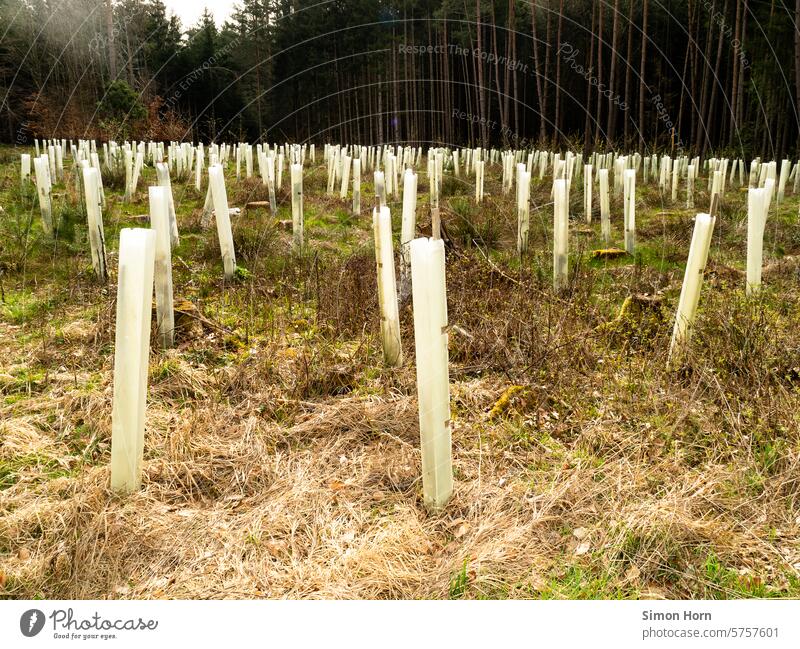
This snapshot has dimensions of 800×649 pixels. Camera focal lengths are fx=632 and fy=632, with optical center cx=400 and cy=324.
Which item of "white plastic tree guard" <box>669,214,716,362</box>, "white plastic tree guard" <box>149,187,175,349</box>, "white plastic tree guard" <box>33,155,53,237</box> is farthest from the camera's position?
"white plastic tree guard" <box>33,155,53,237</box>

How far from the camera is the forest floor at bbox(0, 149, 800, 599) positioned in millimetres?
2588

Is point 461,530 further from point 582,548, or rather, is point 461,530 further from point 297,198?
point 297,198

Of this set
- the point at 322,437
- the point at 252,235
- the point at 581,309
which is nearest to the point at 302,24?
the point at 252,235

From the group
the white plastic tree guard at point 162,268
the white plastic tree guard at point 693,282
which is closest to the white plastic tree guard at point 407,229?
the white plastic tree guard at point 162,268

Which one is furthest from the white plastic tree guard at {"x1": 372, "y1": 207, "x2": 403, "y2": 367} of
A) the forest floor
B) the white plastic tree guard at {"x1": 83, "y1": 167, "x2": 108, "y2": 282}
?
the white plastic tree guard at {"x1": 83, "y1": 167, "x2": 108, "y2": 282}

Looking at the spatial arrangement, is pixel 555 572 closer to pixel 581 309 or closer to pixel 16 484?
pixel 16 484

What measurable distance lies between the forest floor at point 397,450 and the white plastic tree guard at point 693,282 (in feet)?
0.58

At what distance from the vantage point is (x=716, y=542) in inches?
106

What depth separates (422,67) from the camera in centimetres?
3175

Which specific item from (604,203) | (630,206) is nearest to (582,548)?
(630,206)

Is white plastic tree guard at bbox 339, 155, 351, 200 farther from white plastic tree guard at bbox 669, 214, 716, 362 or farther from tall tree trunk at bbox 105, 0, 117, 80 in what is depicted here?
tall tree trunk at bbox 105, 0, 117, 80

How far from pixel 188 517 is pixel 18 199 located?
32.6 ft
